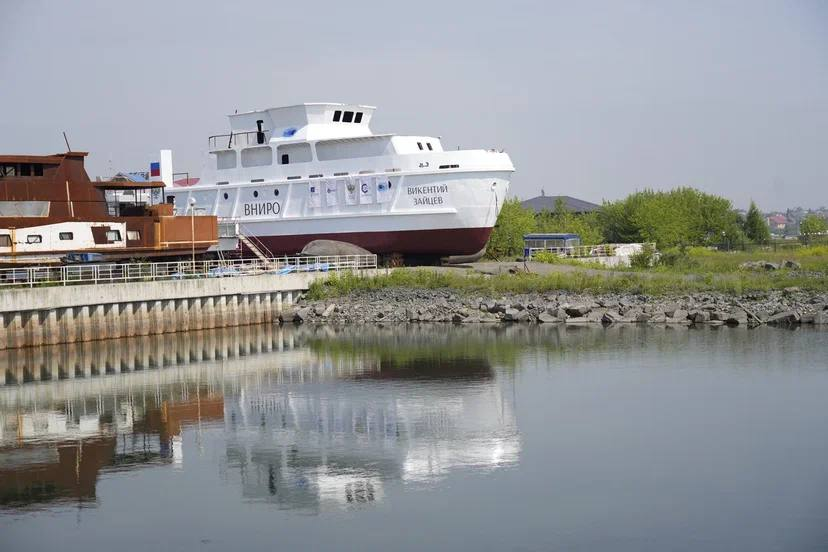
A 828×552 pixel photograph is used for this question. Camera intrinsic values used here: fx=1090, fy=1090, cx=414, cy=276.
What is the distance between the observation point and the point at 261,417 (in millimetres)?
22953

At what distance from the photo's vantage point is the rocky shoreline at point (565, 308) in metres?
35.5

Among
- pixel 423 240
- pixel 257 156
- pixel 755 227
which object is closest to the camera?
pixel 423 240

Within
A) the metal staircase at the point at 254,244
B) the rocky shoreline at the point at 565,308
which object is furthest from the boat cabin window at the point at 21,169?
the metal staircase at the point at 254,244

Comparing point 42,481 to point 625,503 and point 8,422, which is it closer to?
point 8,422

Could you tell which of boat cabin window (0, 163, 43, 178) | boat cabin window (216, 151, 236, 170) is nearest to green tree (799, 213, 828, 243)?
boat cabin window (216, 151, 236, 170)

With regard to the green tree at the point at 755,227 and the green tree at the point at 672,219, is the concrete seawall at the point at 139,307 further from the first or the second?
the green tree at the point at 755,227

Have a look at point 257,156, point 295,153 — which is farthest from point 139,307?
point 257,156

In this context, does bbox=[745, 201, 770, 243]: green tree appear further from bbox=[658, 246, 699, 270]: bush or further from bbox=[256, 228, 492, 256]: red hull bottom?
bbox=[256, 228, 492, 256]: red hull bottom

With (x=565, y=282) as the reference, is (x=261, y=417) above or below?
below

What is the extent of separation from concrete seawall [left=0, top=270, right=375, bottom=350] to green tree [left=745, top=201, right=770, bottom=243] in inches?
1815

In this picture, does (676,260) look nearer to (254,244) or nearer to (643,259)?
(643,259)

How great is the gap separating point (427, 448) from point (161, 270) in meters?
22.5

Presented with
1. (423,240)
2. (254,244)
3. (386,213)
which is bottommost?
(423,240)

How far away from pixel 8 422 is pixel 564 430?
11.7 meters
